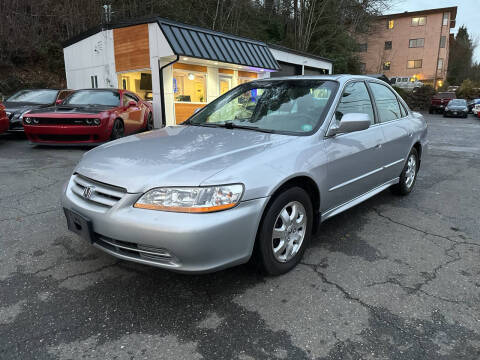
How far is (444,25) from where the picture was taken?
49719mm

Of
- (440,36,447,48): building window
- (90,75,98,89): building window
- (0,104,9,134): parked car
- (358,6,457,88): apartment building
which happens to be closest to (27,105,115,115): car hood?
(0,104,9,134): parked car

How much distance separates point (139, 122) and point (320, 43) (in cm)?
2392

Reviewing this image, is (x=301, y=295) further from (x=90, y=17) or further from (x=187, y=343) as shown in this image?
(x=90, y=17)

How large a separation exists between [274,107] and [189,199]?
1.65 meters

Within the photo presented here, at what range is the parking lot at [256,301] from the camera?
2.02 m

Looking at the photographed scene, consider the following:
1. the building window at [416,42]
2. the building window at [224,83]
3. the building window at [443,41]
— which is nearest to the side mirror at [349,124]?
the building window at [224,83]

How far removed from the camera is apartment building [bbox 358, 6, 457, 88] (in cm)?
5025

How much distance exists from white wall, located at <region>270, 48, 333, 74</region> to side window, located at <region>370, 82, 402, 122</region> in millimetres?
13173

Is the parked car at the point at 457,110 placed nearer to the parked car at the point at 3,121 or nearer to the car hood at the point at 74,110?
the car hood at the point at 74,110

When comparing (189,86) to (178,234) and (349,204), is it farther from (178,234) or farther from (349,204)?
(178,234)

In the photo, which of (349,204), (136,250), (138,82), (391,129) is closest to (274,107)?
(349,204)

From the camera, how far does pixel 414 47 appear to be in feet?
172

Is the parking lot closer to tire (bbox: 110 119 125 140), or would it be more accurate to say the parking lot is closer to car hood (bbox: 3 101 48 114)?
tire (bbox: 110 119 125 140)

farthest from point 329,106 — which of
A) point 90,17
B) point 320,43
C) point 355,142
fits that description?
point 320,43
